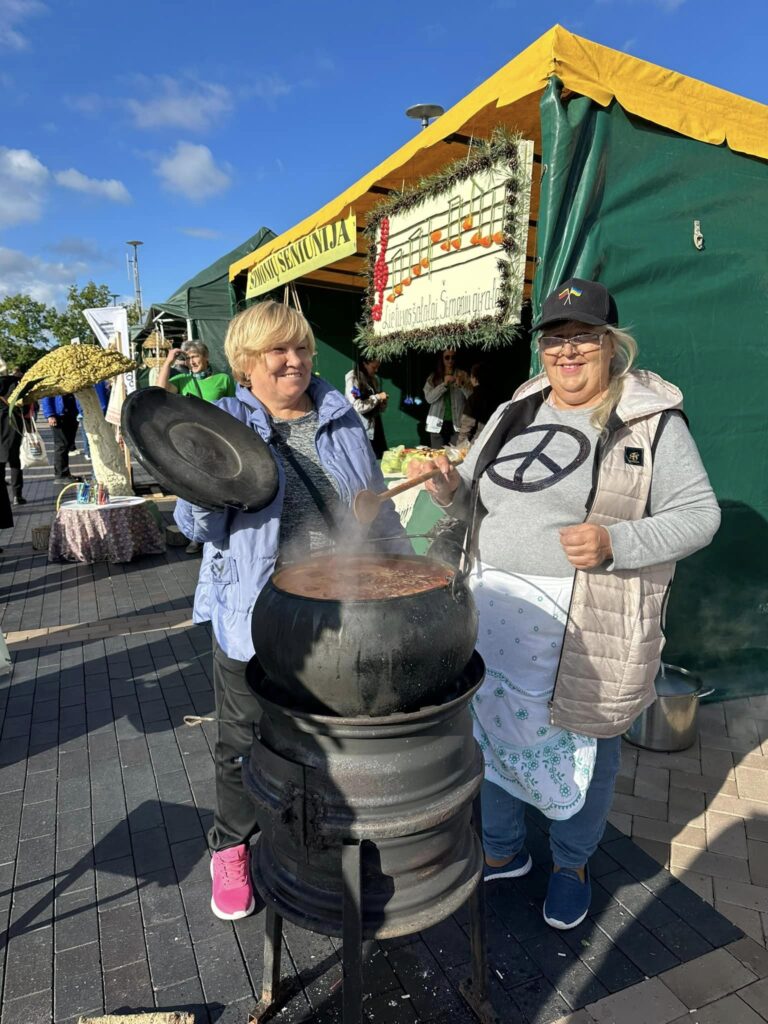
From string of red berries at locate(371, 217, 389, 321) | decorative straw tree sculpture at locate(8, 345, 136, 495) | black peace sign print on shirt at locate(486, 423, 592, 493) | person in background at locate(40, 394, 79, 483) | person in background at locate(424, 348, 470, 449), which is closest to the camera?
black peace sign print on shirt at locate(486, 423, 592, 493)

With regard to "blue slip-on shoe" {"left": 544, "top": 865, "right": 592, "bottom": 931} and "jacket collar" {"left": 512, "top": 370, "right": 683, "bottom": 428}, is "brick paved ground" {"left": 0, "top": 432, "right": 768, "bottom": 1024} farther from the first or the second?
"jacket collar" {"left": 512, "top": 370, "right": 683, "bottom": 428}

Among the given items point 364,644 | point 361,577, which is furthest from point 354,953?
point 361,577

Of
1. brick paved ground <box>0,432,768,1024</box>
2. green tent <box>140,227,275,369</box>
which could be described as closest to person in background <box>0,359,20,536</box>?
green tent <box>140,227,275,369</box>

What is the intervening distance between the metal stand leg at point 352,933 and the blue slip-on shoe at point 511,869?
3.85 ft

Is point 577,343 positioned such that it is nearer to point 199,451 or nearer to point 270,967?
point 199,451

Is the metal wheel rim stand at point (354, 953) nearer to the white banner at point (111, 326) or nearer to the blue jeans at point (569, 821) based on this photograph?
the blue jeans at point (569, 821)

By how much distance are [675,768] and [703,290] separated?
2547 mm

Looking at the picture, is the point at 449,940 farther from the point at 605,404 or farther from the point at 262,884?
the point at 605,404

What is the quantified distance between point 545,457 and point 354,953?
1491mm

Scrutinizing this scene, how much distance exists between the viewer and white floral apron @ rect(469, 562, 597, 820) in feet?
6.89

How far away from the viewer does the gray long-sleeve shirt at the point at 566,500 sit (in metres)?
1.90

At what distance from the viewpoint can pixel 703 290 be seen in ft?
11.1

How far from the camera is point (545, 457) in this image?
81.7 inches

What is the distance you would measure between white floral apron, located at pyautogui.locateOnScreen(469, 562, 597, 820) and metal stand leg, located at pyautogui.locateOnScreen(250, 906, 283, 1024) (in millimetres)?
938
